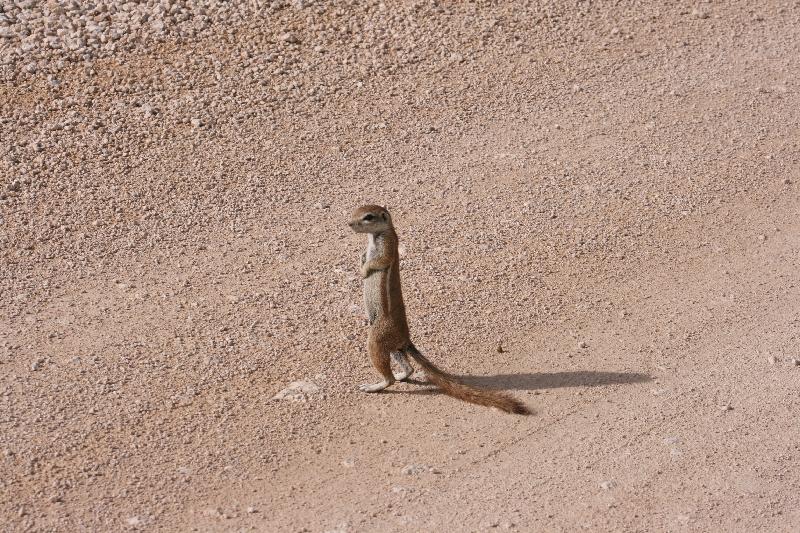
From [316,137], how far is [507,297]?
2.86 m

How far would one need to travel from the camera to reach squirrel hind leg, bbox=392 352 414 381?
7.77 meters

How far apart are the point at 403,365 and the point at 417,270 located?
1.66m

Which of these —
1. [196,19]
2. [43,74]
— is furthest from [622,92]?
[43,74]

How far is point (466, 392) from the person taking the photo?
7.71m

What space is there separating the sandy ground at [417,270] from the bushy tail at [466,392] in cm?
10

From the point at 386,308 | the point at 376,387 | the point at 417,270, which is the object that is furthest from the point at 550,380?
the point at 417,270

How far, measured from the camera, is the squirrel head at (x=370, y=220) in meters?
7.57

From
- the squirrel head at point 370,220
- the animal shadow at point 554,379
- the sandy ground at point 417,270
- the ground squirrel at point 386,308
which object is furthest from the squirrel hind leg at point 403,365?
the squirrel head at point 370,220

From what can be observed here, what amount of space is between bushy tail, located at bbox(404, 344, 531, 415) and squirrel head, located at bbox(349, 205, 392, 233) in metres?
0.80

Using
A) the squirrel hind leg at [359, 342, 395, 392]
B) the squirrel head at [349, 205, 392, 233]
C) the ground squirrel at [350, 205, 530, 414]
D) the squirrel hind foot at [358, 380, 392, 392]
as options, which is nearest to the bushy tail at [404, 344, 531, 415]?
the ground squirrel at [350, 205, 530, 414]

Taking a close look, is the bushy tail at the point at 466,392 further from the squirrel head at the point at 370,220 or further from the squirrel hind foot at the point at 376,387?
the squirrel head at the point at 370,220

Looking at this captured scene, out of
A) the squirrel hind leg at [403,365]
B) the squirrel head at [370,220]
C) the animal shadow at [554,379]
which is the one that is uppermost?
the squirrel head at [370,220]

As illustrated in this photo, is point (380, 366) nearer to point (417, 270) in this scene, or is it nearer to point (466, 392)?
point (466, 392)

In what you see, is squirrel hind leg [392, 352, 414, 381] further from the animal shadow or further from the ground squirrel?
the animal shadow
